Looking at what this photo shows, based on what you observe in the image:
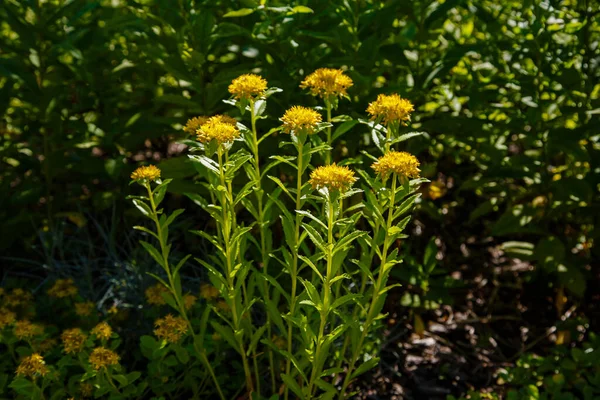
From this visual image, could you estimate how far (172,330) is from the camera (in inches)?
92.1

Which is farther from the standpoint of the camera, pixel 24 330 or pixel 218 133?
pixel 24 330

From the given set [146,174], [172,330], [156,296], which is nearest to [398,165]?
[146,174]

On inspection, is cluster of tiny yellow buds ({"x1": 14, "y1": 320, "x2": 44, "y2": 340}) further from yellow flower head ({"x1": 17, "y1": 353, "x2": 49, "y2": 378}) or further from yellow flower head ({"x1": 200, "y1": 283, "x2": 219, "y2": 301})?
yellow flower head ({"x1": 200, "y1": 283, "x2": 219, "y2": 301})

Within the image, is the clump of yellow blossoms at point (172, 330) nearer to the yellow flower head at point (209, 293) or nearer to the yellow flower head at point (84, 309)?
the yellow flower head at point (209, 293)

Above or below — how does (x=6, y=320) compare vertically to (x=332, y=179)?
below

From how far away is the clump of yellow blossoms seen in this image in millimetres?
2311

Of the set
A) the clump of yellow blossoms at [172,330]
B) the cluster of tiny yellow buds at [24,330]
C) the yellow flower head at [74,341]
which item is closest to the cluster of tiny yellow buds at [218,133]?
the clump of yellow blossoms at [172,330]

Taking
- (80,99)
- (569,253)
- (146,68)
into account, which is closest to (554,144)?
(569,253)

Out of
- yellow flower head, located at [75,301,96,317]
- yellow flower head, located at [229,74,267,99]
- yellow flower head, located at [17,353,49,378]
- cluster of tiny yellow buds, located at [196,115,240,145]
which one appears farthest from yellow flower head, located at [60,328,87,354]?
yellow flower head, located at [229,74,267,99]

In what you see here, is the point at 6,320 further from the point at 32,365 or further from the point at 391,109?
the point at 391,109

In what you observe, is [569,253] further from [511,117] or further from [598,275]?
[511,117]

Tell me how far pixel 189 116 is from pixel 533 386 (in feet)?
5.56

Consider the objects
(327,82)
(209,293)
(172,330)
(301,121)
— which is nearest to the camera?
(301,121)

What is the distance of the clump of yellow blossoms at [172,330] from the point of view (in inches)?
91.0
